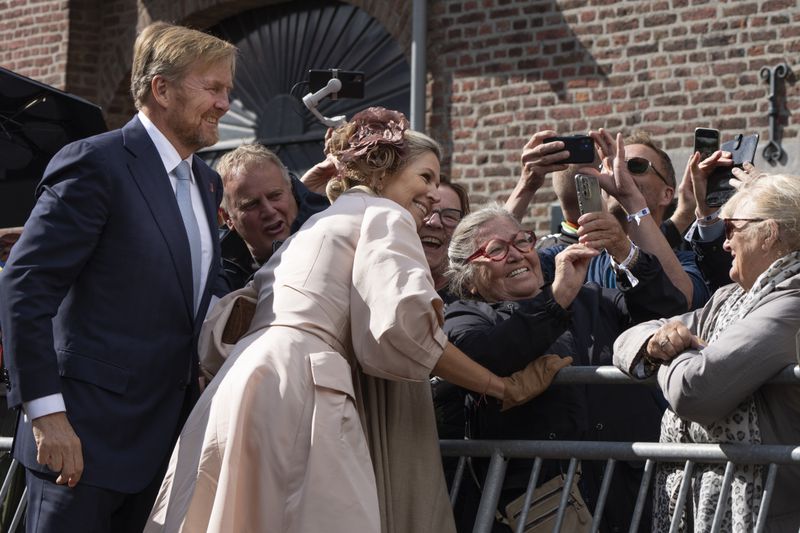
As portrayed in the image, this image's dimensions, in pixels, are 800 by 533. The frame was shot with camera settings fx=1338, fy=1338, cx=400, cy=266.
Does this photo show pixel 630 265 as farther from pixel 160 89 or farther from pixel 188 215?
pixel 160 89

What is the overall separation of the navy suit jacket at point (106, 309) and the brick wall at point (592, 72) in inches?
197

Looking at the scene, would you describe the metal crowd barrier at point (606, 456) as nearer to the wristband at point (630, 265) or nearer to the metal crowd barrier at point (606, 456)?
the metal crowd barrier at point (606, 456)

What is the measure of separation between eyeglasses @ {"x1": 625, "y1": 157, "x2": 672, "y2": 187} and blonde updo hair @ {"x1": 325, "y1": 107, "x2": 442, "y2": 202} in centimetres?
168

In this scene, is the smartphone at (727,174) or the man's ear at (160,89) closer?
the man's ear at (160,89)

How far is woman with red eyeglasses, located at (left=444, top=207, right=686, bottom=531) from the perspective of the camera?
394cm

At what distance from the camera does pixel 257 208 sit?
520cm

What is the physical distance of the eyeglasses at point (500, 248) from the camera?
14.4ft

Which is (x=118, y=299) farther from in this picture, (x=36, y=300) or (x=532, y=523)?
(x=532, y=523)

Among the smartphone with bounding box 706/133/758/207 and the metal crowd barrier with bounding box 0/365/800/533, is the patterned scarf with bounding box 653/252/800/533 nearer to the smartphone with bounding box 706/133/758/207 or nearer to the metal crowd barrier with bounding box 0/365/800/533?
the metal crowd barrier with bounding box 0/365/800/533

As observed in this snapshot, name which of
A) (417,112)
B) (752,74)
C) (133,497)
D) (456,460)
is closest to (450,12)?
(417,112)

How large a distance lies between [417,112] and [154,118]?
5414 mm

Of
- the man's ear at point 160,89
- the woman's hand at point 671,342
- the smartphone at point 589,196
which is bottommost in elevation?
the woman's hand at point 671,342

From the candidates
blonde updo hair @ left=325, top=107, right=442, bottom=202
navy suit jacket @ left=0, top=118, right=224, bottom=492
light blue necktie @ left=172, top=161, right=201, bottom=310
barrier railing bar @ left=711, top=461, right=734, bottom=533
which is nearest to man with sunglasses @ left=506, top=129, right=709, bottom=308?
blonde updo hair @ left=325, top=107, right=442, bottom=202

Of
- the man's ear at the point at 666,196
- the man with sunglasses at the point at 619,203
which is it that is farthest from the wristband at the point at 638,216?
the man's ear at the point at 666,196
